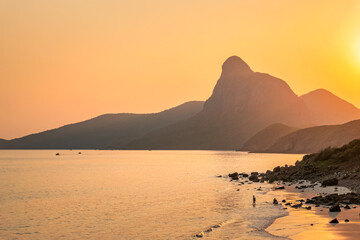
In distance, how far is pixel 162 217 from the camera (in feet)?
110

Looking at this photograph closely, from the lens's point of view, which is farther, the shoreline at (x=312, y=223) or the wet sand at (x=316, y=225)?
the shoreline at (x=312, y=223)

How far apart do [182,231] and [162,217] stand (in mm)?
6077

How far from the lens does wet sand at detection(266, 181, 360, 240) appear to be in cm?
2300

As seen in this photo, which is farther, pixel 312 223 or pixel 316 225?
pixel 312 223

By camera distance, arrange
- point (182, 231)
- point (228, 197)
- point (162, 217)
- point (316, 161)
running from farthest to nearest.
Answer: point (316, 161) → point (228, 197) → point (162, 217) → point (182, 231)

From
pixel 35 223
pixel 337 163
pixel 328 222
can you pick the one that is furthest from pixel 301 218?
pixel 337 163

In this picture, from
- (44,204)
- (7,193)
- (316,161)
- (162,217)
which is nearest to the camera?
(162,217)

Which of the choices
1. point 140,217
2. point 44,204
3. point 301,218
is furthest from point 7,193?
point 301,218

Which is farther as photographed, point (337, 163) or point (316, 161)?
point (316, 161)

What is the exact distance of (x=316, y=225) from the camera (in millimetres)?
25734

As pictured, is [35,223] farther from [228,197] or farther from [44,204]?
[228,197]

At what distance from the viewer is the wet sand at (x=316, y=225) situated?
2300cm

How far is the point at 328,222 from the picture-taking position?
2634 cm

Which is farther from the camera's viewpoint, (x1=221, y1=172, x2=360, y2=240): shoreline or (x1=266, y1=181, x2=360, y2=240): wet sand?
(x1=221, y1=172, x2=360, y2=240): shoreline
